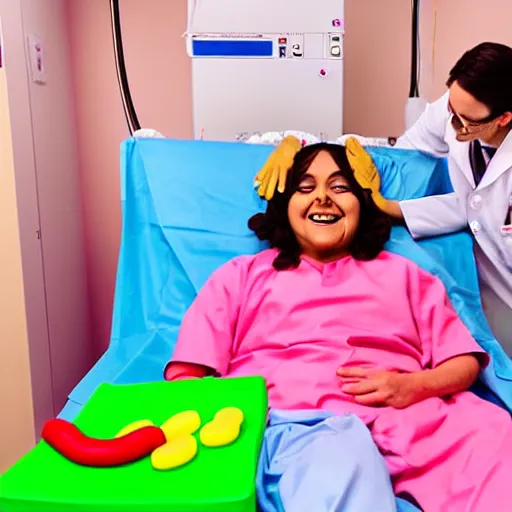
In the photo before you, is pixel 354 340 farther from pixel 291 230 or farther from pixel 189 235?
pixel 189 235

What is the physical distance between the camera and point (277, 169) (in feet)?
5.08

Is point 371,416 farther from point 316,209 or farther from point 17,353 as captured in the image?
point 17,353

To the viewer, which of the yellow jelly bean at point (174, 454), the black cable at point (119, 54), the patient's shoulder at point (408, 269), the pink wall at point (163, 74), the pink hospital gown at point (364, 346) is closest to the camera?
the yellow jelly bean at point (174, 454)

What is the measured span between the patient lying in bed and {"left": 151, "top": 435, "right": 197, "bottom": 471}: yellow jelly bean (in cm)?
24

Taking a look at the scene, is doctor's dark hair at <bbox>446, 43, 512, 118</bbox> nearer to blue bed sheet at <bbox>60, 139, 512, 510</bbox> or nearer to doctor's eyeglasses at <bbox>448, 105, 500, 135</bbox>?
doctor's eyeglasses at <bbox>448, 105, 500, 135</bbox>

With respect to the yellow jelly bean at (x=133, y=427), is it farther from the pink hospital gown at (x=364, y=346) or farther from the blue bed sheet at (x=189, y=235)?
the blue bed sheet at (x=189, y=235)

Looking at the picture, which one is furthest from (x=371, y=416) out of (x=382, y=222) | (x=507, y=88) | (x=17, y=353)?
(x=17, y=353)

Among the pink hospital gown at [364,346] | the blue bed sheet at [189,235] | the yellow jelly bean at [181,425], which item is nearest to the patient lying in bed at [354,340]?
the pink hospital gown at [364,346]

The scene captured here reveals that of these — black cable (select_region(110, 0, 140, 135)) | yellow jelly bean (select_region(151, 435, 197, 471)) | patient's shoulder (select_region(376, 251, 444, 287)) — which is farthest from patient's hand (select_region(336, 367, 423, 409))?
black cable (select_region(110, 0, 140, 135))

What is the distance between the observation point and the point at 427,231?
162 centimetres

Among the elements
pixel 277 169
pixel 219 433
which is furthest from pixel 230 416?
pixel 277 169

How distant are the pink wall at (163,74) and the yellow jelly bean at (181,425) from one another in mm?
1664

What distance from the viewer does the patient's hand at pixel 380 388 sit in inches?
45.6

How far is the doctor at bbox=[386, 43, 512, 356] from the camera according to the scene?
4.61 feet
